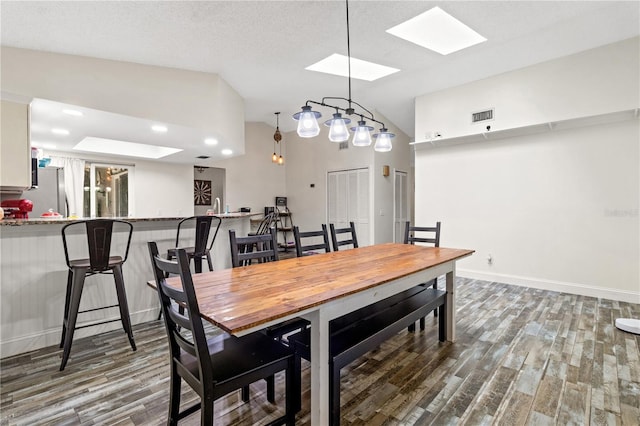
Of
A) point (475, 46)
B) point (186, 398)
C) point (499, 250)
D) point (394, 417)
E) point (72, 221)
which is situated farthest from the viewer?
point (499, 250)

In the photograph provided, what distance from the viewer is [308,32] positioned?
3.56m

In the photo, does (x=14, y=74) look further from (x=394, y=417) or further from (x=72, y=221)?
(x=394, y=417)

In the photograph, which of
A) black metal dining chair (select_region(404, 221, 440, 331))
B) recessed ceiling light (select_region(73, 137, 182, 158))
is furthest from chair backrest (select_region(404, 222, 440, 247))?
recessed ceiling light (select_region(73, 137, 182, 158))

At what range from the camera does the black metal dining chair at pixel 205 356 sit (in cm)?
128

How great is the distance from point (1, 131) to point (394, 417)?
3966 mm

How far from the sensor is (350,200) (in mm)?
7367

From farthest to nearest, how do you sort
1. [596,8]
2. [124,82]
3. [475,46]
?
[475,46] → [124,82] → [596,8]

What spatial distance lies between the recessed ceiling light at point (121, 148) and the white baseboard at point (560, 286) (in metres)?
5.38

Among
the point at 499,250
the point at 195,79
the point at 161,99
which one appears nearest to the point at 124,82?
the point at 161,99

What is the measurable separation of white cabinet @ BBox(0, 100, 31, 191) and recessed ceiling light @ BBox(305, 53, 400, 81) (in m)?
3.30

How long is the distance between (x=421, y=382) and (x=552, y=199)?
3.62m

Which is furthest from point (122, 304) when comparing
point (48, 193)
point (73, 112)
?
point (48, 193)

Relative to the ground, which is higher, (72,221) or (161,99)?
(161,99)

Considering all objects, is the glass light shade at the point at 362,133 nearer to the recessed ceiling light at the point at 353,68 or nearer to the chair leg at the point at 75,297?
the recessed ceiling light at the point at 353,68
